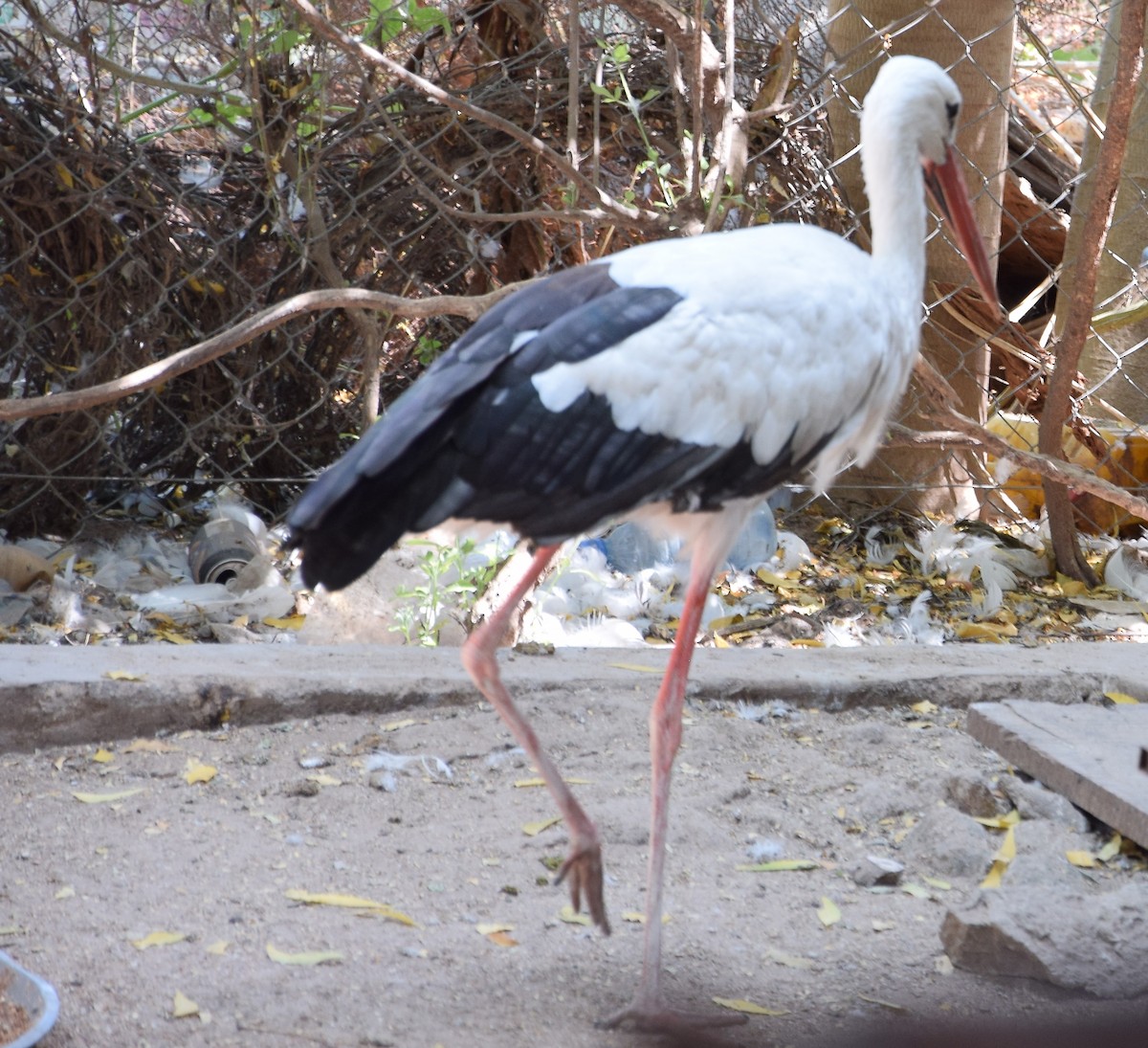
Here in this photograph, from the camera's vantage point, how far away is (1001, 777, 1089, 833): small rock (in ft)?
7.04

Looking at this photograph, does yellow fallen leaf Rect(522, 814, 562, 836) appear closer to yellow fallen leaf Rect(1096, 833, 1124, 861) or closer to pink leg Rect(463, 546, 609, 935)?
pink leg Rect(463, 546, 609, 935)

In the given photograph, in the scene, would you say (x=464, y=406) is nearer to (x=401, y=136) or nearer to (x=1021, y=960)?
(x=1021, y=960)

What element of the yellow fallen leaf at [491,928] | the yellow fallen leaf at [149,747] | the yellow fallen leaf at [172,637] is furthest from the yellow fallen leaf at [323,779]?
the yellow fallen leaf at [172,637]

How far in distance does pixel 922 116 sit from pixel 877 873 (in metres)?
1.04

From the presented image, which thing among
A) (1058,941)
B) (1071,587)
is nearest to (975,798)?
(1058,941)

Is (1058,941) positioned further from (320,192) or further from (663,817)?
(320,192)

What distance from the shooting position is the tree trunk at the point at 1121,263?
169 inches

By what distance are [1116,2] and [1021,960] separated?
3159 millimetres

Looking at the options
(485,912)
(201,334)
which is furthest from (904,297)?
(201,334)

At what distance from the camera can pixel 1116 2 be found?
3.99 meters

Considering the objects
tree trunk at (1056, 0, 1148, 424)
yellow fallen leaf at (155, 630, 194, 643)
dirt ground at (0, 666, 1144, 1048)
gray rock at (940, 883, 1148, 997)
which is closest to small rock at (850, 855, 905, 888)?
dirt ground at (0, 666, 1144, 1048)

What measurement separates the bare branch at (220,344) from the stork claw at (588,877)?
1.13 meters

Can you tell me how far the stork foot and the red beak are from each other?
3.62 feet

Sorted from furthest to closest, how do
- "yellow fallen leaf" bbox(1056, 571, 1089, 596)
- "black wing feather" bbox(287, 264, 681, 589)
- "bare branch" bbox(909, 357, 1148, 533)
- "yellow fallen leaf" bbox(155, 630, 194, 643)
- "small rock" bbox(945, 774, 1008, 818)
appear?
"yellow fallen leaf" bbox(1056, 571, 1089, 596)
"yellow fallen leaf" bbox(155, 630, 194, 643)
"bare branch" bbox(909, 357, 1148, 533)
"small rock" bbox(945, 774, 1008, 818)
"black wing feather" bbox(287, 264, 681, 589)
